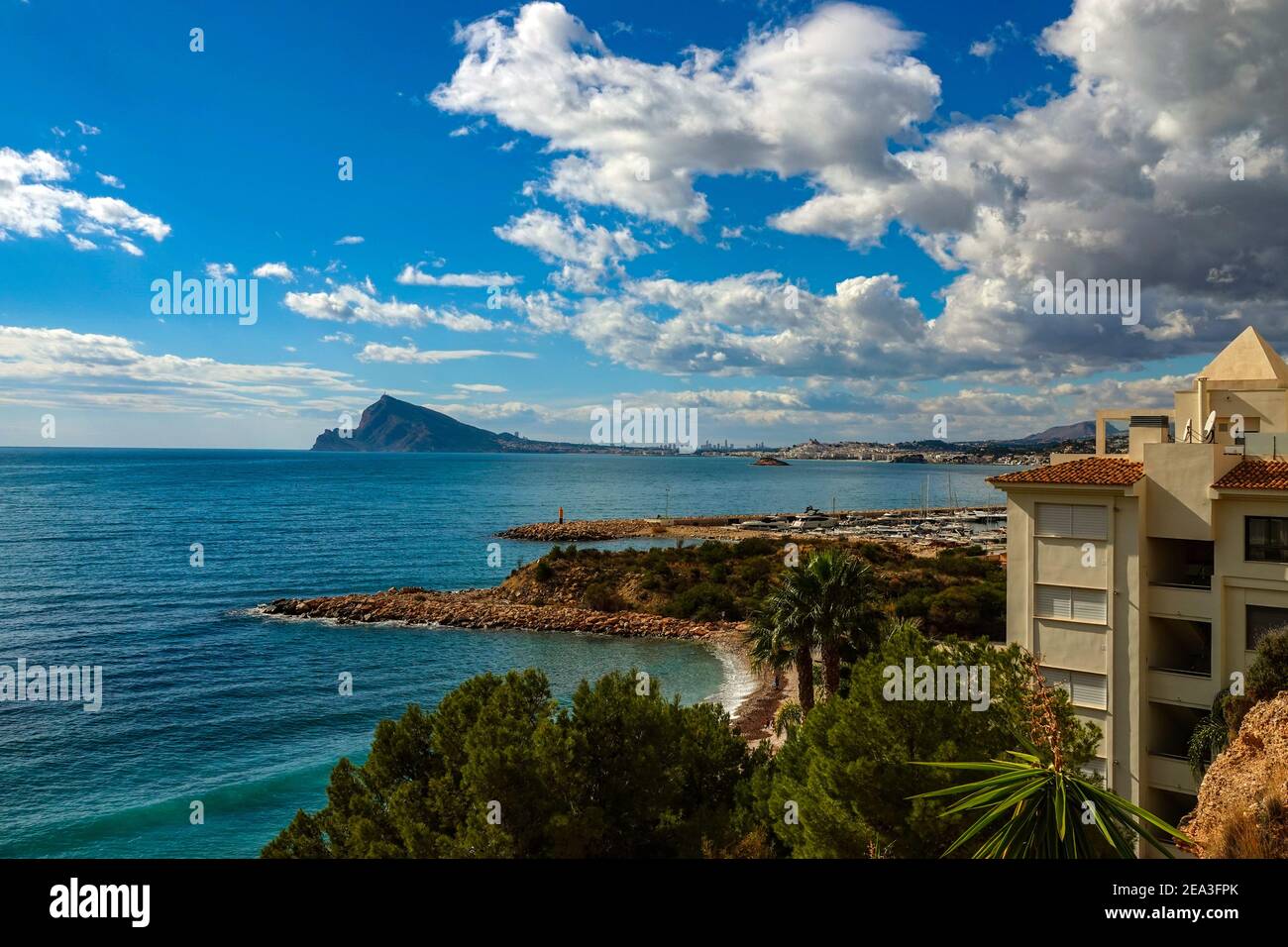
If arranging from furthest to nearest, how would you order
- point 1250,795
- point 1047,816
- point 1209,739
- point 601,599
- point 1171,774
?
point 601,599 < point 1171,774 < point 1209,739 < point 1250,795 < point 1047,816

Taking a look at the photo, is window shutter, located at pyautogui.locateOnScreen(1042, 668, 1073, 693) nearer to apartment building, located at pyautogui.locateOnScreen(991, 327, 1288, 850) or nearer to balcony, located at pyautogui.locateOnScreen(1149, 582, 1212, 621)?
apartment building, located at pyautogui.locateOnScreen(991, 327, 1288, 850)

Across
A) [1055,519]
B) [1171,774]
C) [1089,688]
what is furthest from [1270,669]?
[1055,519]

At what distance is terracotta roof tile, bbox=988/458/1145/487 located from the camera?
21.7 metres

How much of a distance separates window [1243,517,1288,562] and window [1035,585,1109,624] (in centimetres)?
352

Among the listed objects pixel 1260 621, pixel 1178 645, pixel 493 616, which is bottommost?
pixel 493 616

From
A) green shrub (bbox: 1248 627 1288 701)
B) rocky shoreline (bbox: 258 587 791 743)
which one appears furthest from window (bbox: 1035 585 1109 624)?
rocky shoreline (bbox: 258 587 791 743)

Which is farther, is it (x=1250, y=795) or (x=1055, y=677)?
(x=1055, y=677)

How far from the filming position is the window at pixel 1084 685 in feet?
70.7

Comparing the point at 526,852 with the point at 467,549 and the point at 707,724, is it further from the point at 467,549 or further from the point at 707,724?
the point at 467,549

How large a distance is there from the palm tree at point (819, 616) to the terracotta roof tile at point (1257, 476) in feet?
33.1

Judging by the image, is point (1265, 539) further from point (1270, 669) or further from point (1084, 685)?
point (1084, 685)

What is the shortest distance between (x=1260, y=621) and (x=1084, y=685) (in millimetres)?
4399

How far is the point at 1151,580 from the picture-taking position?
853 inches
